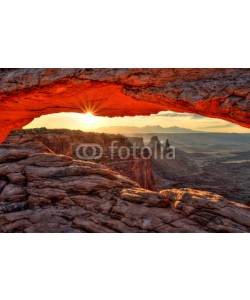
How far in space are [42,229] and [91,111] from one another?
6324mm

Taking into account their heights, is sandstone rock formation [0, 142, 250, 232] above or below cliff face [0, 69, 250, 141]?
below

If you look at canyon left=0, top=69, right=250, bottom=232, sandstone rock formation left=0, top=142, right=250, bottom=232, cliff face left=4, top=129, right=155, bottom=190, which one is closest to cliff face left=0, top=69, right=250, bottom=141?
canyon left=0, top=69, right=250, bottom=232

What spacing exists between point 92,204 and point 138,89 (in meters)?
4.72

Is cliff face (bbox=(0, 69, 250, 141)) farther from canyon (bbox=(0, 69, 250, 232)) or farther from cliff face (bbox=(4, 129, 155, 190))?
cliff face (bbox=(4, 129, 155, 190))

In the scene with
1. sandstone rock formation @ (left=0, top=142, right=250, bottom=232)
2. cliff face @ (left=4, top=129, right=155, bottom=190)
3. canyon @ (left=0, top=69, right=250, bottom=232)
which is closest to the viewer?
sandstone rock formation @ (left=0, top=142, right=250, bottom=232)

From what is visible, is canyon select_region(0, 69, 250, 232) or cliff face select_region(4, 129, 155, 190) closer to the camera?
canyon select_region(0, 69, 250, 232)

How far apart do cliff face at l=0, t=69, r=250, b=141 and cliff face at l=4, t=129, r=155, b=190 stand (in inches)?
886

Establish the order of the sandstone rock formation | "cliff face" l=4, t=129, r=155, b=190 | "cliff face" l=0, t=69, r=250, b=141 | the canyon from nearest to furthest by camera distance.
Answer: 1. the sandstone rock formation
2. the canyon
3. "cliff face" l=0, t=69, r=250, b=141
4. "cliff face" l=4, t=129, r=155, b=190

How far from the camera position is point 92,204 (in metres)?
8.93

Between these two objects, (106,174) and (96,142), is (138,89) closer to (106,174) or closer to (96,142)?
(106,174)

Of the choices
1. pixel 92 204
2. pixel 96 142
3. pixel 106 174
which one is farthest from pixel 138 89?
pixel 96 142

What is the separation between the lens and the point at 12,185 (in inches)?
380

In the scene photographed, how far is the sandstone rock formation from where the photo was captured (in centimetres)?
789

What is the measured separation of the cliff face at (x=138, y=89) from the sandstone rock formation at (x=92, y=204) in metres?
2.87
